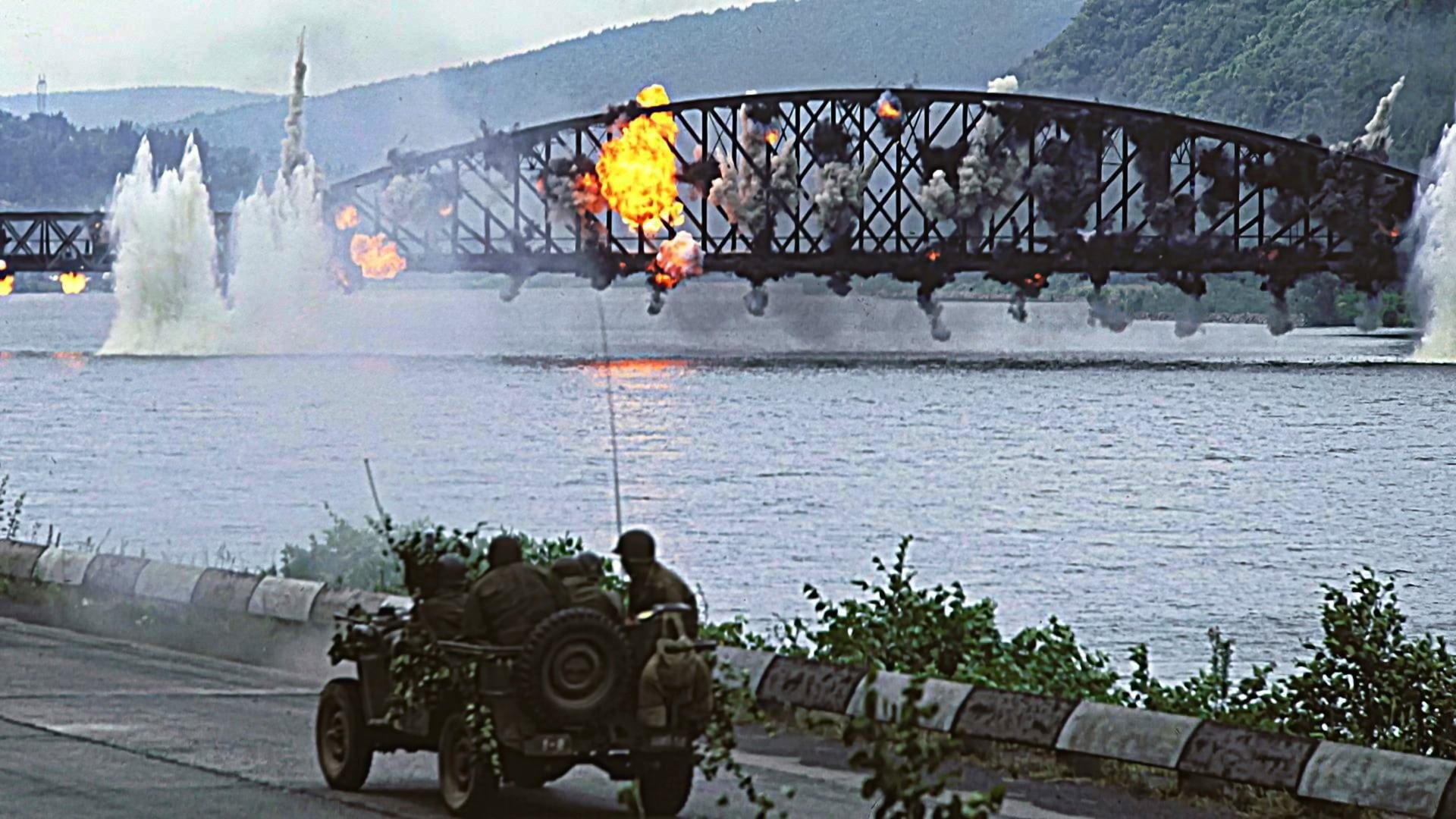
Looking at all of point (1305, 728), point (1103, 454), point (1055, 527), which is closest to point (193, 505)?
point (1055, 527)

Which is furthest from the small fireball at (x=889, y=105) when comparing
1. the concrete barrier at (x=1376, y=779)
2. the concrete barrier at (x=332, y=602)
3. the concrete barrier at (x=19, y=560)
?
the concrete barrier at (x=1376, y=779)

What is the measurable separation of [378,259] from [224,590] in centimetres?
17711

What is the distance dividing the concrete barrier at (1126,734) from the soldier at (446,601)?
14.0ft

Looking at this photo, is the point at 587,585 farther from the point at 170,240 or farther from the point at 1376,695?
the point at 170,240

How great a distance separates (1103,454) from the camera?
9556 centimetres

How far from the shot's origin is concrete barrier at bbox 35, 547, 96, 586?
24.9m

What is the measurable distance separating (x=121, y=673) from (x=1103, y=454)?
77177mm

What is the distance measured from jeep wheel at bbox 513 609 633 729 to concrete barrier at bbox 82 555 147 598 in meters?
11.1

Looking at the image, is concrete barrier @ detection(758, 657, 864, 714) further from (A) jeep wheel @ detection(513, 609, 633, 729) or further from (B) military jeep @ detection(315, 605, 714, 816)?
(A) jeep wheel @ detection(513, 609, 633, 729)

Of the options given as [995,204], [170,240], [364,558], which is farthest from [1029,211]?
[364,558]

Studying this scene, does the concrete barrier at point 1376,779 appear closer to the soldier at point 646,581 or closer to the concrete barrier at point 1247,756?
the concrete barrier at point 1247,756

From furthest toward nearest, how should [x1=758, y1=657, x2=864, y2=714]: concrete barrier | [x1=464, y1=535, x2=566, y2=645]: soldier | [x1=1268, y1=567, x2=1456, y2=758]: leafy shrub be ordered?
[x1=1268, y1=567, x2=1456, y2=758]: leafy shrub < [x1=758, y1=657, x2=864, y2=714]: concrete barrier < [x1=464, y1=535, x2=566, y2=645]: soldier

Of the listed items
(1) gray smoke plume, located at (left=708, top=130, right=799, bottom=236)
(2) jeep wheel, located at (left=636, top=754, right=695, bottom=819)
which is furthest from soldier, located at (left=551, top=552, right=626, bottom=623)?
(1) gray smoke plume, located at (left=708, top=130, right=799, bottom=236)

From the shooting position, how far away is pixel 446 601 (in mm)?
14992
